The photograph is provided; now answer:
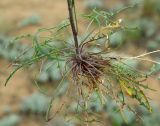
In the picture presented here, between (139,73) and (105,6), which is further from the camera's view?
(105,6)

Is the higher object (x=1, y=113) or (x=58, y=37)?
(x=58, y=37)

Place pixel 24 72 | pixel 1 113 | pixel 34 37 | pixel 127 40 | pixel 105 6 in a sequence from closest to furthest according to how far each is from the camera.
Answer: pixel 34 37 → pixel 1 113 → pixel 24 72 → pixel 127 40 → pixel 105 6

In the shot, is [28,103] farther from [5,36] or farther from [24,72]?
[5,36]

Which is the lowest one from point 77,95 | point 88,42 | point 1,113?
point 1,113

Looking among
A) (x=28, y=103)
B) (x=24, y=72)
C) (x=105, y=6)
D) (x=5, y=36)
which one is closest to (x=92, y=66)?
(x=28, y=103)

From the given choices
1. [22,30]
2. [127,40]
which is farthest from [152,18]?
[22,30]

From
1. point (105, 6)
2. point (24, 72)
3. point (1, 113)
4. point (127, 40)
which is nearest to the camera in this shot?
point (1, 113)

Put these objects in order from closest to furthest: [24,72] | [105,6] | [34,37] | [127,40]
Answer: [34,37] < [24,72] < [127,40] < [105,6]

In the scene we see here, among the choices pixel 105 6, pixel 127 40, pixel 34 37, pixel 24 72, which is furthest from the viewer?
pixel 105 6

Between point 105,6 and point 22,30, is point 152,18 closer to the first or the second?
point 105,6
